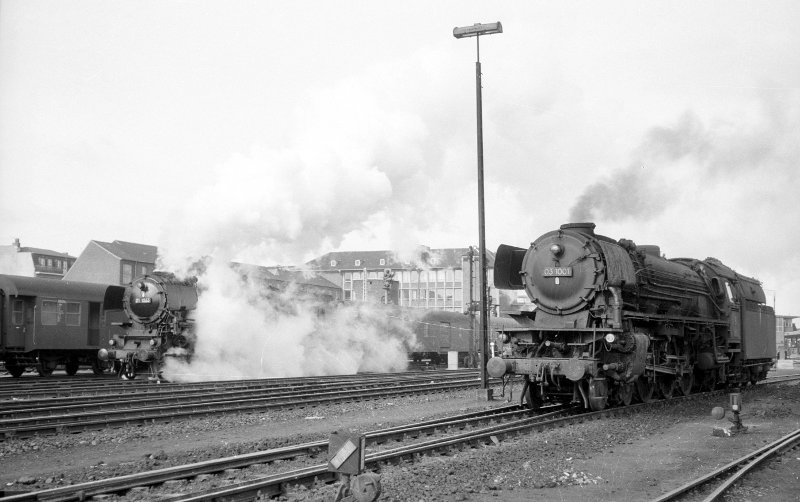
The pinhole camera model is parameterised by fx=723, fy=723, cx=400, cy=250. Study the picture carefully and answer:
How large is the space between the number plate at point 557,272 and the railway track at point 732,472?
4.83 meters

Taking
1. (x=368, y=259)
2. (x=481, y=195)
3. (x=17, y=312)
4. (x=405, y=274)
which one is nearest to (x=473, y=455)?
(x=481, y=195)

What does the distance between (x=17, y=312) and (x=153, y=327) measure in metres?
4.78

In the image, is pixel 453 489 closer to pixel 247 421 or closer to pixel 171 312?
pixel 247 421

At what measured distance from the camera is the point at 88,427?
11.6m

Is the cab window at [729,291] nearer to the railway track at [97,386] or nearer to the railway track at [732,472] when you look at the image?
the railway track at [732,472]

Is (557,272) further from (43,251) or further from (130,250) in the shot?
(43,251)

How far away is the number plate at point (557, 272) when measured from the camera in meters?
14.4

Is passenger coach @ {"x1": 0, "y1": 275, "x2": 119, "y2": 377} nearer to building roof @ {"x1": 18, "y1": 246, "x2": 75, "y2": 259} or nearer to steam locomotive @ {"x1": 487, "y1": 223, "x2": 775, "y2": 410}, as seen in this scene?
steam locomotive @ {"x1": 487, "y1": 223, "x2": 775, "y2": 410}

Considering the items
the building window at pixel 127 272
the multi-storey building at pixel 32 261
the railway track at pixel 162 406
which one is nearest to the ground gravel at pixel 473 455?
the railway track at pixel 162 406

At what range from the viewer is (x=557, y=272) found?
48.0 ft

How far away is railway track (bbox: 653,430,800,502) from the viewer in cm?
732

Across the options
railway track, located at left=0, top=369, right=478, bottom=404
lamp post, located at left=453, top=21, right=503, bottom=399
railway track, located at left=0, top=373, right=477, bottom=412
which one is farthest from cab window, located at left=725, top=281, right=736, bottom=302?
railway track, located at left=0, top=369, right=478, bottom=404

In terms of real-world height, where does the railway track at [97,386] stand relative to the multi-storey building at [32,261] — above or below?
below

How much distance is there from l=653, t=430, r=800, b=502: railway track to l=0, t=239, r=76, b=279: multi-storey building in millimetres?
65840
